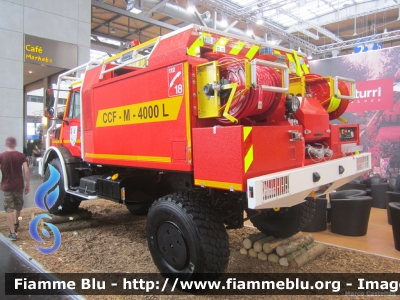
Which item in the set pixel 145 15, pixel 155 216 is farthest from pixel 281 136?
pixel 145 15

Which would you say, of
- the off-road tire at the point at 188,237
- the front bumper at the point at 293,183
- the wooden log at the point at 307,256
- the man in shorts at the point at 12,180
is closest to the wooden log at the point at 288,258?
the wooden log at the point at 307,256

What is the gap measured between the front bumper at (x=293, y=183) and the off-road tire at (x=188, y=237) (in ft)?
1.91

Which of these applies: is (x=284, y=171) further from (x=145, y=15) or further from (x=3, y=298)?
(x=145, y=15)

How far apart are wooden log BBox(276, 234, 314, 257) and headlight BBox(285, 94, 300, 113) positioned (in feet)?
5.36

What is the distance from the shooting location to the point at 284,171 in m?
2.62

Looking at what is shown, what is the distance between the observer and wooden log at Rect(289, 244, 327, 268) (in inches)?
143

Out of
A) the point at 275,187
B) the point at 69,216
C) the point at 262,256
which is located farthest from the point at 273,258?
the point at 69,216

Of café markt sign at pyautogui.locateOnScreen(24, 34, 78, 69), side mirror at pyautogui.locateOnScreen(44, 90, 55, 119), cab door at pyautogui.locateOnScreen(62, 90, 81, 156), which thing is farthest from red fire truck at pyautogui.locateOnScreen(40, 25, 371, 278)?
café markt sign at pyautogui.locateOnScreen(24, 34, 78, 69)

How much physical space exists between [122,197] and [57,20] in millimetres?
8020

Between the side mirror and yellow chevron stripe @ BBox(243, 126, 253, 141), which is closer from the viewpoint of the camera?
yellow chevron stripe @ BBox(243, 126, 253, 141)

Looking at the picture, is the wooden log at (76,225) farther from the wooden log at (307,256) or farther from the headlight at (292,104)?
the headlight at (292,104)

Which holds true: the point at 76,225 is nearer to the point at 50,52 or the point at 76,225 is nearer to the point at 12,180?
the point at 12,180

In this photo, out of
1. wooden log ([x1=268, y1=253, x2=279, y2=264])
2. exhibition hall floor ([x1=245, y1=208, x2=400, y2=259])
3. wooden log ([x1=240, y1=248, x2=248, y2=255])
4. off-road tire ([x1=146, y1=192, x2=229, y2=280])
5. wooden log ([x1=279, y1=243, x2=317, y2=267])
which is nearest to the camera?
off-road tire ([x1=146, y1=192, x2=229, y2=280])

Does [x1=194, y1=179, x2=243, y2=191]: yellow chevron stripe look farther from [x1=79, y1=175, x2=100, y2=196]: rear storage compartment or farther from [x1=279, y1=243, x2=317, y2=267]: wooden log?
[x1=79, y1=175, x2=100, y2=196]: rear storage compartment
